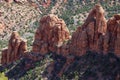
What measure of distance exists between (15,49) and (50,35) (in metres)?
11.8

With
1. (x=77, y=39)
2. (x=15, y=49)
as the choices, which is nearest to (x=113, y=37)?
(x=77, y=39)

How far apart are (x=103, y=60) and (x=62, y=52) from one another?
13900 millimetres

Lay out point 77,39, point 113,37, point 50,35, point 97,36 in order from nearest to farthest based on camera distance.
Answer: point 113,37 → point 97,36 → point 77,39 → point 50,35

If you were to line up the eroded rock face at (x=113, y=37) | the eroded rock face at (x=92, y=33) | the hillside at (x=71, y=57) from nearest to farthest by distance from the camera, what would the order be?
the eroded rock face at (x=113, y=37), the hillside at (x=71, y=57), the eroded rock face at (x=92, y=33)

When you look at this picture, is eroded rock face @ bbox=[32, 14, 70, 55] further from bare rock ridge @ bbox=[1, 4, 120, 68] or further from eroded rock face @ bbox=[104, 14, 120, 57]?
eroded rock face @ bbox=[104, 14, 120, 57]

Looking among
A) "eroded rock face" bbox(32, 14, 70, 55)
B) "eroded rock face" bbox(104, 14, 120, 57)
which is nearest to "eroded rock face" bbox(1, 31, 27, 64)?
"eroded rock face" bbox(32, 14, 70, 55)

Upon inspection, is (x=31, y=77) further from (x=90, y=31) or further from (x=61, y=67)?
(x=90, y=31)

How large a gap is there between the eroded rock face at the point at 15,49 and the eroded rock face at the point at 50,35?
539 centimetres

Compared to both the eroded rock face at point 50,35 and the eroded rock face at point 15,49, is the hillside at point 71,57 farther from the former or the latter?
the eroded rock face at point 15,49

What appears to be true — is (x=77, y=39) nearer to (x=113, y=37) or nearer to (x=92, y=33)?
(x=92, y=33)

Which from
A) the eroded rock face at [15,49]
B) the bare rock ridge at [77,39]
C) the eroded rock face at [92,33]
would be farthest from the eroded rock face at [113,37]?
the eroded rock face at [15,49]

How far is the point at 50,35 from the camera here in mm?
145500

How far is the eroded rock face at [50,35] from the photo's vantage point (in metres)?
144

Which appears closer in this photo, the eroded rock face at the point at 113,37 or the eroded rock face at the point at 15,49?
the eroded rock face at the point at 113,37
